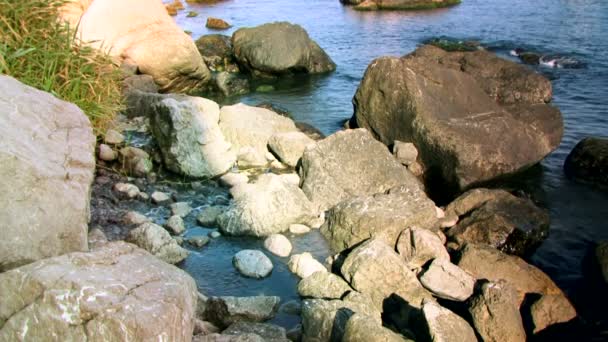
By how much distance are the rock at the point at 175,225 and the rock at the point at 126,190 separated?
82cm

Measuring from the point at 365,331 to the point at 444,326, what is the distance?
79 centimetres

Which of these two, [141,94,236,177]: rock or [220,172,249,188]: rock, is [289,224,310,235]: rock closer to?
[220,172,249,188]: rock

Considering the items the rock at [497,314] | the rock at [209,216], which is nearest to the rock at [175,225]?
the rock at [209,216]

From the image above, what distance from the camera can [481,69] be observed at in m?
11.6

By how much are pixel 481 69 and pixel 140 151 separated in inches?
283

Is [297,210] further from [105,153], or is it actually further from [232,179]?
[105,153]

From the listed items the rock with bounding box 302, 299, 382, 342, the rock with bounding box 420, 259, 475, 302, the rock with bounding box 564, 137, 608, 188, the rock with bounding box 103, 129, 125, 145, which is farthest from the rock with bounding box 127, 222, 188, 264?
the rock with bounding box 564, 137, 608, 188

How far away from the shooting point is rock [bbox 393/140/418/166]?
28.1 feet

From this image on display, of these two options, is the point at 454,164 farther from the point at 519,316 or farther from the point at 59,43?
the point at 59,43

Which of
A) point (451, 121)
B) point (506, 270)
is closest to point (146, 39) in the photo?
point (451, 121)

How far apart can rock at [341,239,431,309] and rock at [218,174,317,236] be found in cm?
136

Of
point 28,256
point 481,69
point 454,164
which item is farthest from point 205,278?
point 481,69

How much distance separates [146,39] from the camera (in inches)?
492

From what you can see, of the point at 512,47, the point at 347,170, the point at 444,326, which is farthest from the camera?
the point at 512,47
